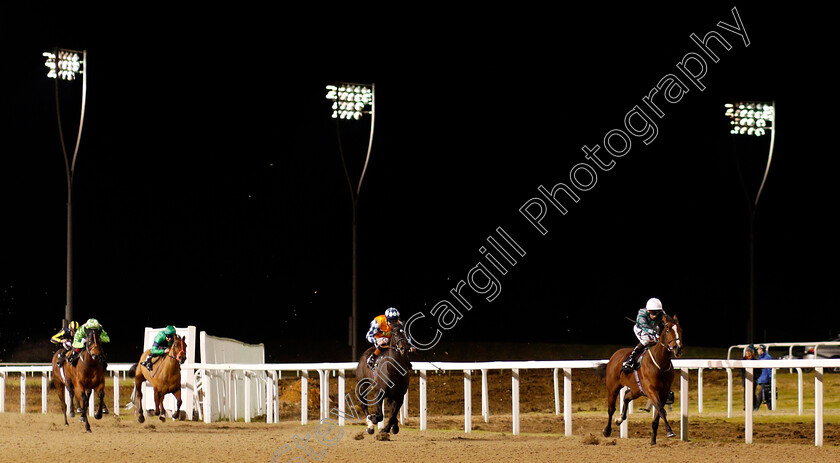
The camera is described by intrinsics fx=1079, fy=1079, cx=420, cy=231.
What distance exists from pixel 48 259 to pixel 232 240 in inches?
272

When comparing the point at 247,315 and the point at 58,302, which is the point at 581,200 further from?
the point at 58,302

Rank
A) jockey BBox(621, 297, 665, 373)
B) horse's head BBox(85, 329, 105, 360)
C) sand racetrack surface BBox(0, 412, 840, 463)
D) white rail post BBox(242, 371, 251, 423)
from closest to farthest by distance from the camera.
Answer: sand racetrack surface BBox(0, 412, 840, 463) → jockey BBox(621, 297, 665, 373) → horse's head BBox(85, 329, 105, 360) → white rail post BBox(242, 371, 251, 423)

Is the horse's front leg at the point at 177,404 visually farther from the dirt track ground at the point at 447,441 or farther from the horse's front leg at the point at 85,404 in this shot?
the horse's front leg at the point at 85,404

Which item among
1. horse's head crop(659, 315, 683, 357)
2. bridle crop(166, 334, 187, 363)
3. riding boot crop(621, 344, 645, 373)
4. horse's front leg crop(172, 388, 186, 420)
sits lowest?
horse's front leg crop(172, 388, 186, 420)

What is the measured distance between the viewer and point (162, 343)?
47.9 ft

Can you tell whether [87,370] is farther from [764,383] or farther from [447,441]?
[764,383]

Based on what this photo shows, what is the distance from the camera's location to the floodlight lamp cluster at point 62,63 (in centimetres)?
2108

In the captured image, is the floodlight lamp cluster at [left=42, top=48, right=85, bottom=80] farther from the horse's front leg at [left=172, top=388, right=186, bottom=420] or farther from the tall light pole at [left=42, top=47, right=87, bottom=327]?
the horse's front leg at [left=172, top=388, right=186, bottom=420]

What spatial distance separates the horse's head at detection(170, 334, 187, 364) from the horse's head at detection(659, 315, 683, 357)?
7.05 metres

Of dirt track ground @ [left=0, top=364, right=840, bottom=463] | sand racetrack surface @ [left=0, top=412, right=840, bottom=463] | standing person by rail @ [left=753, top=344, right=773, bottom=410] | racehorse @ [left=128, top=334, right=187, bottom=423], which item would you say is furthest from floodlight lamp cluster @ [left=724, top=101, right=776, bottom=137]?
racehorse @ [left=128, top=334, right=187, bottom=423]

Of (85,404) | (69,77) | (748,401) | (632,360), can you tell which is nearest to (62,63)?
(69,77)

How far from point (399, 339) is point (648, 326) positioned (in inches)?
97.1

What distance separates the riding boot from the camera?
34.0 feet

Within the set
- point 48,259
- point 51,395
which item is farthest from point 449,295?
point 51,395
